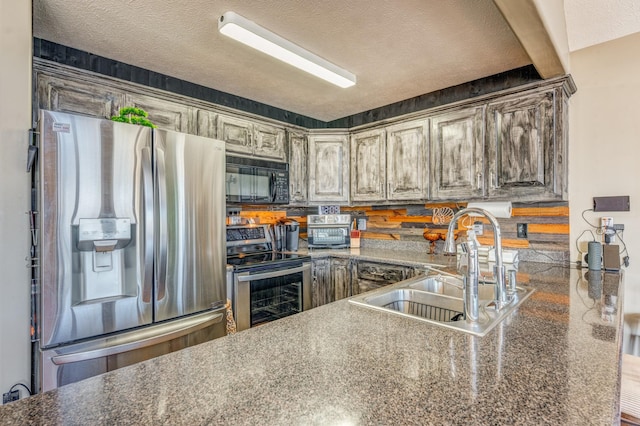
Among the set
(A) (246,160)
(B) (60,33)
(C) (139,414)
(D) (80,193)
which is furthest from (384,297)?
(B) (60,33)

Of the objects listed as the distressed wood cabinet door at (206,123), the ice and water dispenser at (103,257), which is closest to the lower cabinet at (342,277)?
the distressed wood cabinet door at (206,123)

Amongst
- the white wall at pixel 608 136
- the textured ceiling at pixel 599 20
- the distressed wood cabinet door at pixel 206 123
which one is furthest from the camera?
the distressed wood cabinet door at pixel 206 123

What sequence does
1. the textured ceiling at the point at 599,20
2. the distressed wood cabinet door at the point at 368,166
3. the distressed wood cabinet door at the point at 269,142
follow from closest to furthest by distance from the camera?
the textured ceiling at the point at 599,20 → the distressed wood cabinet door at the point at 269,142 → the distressed wood cabinet door at the point at 368,166

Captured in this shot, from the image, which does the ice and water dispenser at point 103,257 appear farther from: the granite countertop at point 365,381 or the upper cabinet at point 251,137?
the upper cabinet at point 251,137

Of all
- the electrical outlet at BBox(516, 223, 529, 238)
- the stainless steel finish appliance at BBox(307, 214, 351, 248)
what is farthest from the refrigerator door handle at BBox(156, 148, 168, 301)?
the electrical outlet at BBox(516, 223, 529, 238)

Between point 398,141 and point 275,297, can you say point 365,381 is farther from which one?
point 398,141

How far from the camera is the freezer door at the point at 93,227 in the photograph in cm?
158

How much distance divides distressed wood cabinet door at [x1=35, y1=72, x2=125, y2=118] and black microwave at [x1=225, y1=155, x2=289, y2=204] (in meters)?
0.90

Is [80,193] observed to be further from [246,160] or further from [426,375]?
[426,375]

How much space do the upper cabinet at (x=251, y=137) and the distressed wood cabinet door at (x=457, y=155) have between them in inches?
57.8

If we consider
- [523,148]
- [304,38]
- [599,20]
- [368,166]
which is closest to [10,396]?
[304,38]

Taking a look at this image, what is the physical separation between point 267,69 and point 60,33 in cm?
127

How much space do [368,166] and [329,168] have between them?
0.43 m

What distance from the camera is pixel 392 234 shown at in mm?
3574
